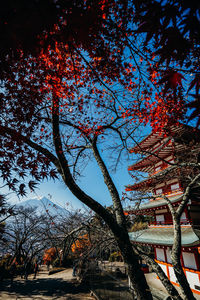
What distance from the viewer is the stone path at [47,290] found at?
11320 millimetres

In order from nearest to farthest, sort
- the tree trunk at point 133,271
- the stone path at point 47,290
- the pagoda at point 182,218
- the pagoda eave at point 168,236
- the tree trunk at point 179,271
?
the tree trunk at point 133,271 < the tree trunk at point 179,271 < the pagoda at point 182,218 < the pagoda eave at point 168,236 < the stone path at point 47,290

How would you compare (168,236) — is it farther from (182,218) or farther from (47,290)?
(47,290)

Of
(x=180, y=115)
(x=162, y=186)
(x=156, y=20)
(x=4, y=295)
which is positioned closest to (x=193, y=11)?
(x=156, y=20)

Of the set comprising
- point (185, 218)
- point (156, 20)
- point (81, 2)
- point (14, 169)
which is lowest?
point (185, 218)

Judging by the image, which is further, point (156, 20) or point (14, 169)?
point (14, 169)

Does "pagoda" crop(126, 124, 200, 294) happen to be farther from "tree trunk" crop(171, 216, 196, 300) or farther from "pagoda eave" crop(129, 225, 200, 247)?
"tree trunk" crop(171, 216, 196, 300)

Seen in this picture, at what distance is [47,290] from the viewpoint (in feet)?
41.9

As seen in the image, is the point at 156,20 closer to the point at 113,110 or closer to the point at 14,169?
the point at 113,110

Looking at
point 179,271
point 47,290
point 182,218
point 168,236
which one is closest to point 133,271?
point 179,271

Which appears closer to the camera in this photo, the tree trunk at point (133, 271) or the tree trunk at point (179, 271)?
the tree trunk at point (133, 271)

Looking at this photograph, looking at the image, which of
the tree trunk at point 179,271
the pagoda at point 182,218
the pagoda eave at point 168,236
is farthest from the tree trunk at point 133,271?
the pagoda eave at point 168,236

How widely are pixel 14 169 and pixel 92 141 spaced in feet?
7.21

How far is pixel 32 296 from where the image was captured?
11.6 meters

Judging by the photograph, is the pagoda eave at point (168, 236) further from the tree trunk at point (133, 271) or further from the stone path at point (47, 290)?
the stone path at point (47, 290)
